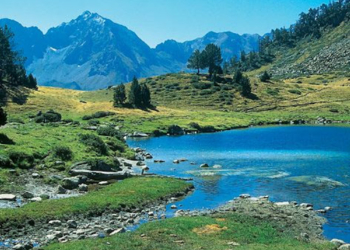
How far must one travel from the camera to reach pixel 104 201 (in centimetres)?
4041

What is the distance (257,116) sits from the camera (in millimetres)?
166250

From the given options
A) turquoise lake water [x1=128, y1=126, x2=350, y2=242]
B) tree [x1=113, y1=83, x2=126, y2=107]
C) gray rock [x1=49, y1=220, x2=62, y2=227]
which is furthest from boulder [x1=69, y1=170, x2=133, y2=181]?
tree [x1=113, y1=83, x2=126, y2=107]

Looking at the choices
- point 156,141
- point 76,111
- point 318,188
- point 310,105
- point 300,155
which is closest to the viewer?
point 318,188

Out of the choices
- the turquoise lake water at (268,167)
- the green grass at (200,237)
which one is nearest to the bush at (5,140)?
the turquoise lake water at (268,167)

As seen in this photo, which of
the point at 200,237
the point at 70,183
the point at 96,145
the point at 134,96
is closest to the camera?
the point at 200,237

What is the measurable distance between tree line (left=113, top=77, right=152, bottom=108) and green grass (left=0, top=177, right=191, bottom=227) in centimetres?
11533

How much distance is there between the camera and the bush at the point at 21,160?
2057 inches

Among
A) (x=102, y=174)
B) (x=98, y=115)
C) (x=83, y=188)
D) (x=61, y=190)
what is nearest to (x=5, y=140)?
(x=102, y=174)

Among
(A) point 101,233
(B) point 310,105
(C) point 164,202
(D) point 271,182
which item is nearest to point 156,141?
(D) point 271,182

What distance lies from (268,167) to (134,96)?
108212 mm

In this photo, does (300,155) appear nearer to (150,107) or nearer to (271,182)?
(271,182)

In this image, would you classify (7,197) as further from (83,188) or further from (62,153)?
(62,153)

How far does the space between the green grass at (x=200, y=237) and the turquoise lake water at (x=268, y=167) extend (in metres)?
5.80

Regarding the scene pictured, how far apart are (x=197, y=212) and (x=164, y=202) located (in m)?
5.53
